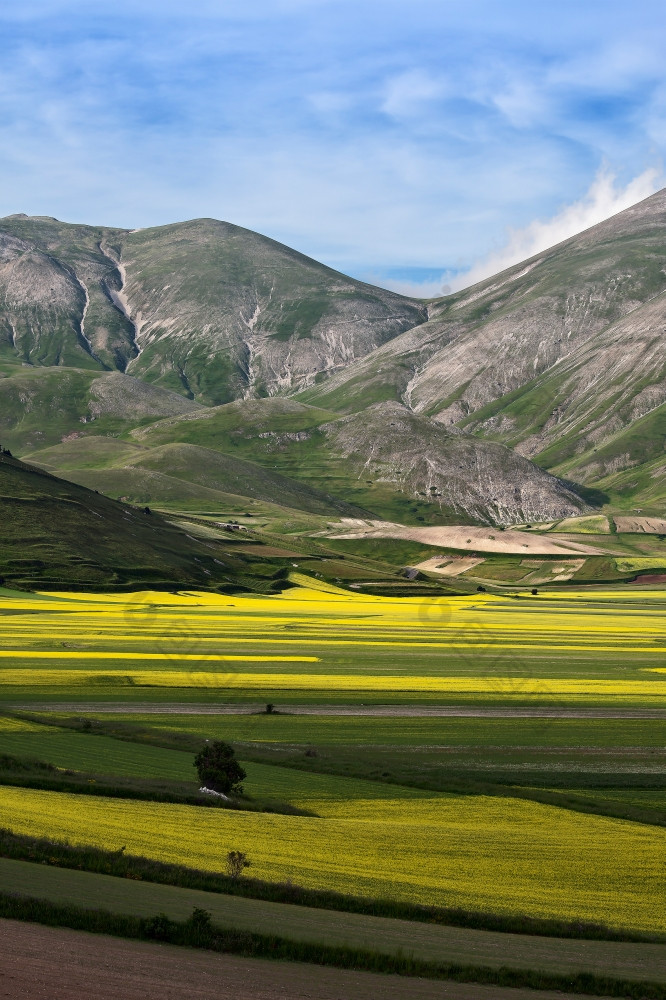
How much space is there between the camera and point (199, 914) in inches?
828

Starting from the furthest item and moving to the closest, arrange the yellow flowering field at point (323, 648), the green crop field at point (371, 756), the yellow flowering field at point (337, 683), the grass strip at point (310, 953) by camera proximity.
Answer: the yellow flowering field at point (323, 648) → the yellow flowering field at point (337, 683) → the green crop field at point (371, 756) → the grass strip at point (310, 953)

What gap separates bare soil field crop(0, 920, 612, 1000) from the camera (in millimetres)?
17047

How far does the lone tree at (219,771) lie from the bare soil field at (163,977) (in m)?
17.3

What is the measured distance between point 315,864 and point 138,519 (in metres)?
168

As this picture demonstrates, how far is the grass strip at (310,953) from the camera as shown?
20125mm

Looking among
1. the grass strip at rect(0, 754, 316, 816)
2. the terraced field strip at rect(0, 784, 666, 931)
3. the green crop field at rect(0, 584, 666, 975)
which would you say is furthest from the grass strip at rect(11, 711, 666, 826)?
the terraced field strip at rect(0, 784, 666, 931)

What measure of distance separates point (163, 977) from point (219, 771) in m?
19.4

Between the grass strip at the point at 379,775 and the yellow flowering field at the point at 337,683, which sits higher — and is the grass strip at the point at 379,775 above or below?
above

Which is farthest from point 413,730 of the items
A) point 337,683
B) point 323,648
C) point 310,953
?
point 323,648

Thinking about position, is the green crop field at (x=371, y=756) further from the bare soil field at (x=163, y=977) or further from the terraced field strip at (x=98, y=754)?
the bare soil field at (x=163, y=977)

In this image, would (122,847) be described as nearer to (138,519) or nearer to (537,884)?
(537,884)

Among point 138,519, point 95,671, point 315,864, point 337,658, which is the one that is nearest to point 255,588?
point 138,519

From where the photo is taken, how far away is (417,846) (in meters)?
30.9

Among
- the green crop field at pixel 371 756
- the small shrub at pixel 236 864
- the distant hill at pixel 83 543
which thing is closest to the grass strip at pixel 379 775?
the green crop field at pixel 371 756
